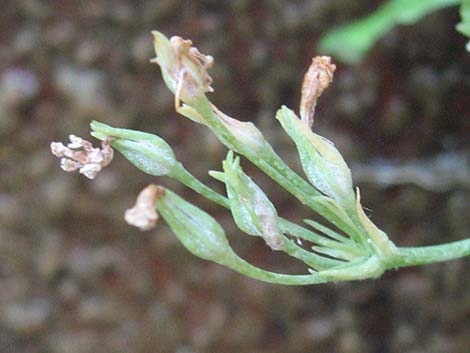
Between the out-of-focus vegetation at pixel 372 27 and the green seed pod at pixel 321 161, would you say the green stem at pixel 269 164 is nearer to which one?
the green seed pod at pixel 321 161

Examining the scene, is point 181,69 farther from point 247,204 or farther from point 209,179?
point 209,179

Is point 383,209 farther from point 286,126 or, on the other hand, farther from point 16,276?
point 286,126

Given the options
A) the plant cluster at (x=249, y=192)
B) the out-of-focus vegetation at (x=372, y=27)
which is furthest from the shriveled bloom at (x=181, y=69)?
the out-of-focus vegetation at (x=372, y=27)

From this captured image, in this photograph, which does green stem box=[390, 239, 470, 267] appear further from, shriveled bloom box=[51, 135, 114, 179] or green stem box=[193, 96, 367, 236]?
shriveled bloom box=[51, 135, 114, 179]

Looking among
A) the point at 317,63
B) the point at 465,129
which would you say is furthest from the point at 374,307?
the point at 317,63

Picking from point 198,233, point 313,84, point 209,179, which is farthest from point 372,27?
point 198,233

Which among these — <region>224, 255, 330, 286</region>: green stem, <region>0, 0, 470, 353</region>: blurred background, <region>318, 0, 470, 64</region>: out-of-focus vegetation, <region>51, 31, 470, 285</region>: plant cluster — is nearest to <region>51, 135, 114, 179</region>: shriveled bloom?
<region>51, 31, 470, 285</region>: plant cluster
